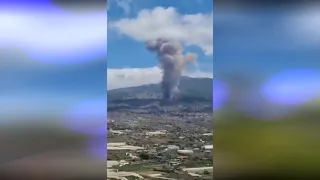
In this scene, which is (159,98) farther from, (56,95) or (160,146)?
(56,95)

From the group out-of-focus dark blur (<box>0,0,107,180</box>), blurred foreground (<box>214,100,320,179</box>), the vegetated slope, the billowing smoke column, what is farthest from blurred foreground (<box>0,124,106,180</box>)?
blurred foreground (<box>214,100,320,179</box>)

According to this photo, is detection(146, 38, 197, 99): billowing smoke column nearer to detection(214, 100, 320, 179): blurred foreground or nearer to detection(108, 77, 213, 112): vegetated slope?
detection(108, 77, 213, 112): vegetated slope

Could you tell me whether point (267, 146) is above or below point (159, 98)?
below

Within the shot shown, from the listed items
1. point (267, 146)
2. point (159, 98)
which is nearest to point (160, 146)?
point (159, 98)

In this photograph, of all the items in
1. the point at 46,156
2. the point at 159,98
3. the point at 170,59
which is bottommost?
the point at 46,156

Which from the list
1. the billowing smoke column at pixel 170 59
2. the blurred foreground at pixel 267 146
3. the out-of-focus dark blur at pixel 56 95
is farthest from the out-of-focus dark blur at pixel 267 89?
the out-of-focus dark blur at pixel 56 95

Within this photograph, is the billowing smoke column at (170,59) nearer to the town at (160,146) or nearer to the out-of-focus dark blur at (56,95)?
the town at (160,146)

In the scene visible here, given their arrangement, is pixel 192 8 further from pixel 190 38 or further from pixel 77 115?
pixel 77 115
